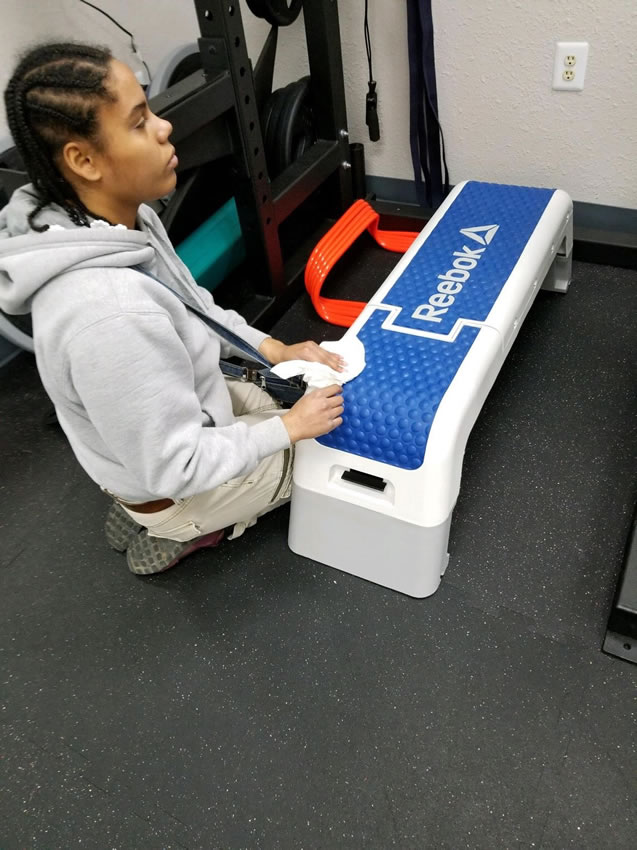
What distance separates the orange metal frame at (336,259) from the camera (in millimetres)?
1676

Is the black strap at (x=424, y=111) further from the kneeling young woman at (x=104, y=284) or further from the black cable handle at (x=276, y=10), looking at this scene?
the kneeling young woman at (x=104, y=284)

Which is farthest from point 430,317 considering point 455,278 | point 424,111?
point 424,111

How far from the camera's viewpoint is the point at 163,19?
79.7 inches

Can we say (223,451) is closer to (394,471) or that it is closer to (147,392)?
(147,392)

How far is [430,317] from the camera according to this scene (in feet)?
3.97

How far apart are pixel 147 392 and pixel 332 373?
1.30 ft

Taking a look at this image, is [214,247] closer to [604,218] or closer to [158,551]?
[158,551]

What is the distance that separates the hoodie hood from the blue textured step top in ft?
1.44

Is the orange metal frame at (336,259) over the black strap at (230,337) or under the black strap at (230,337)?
under

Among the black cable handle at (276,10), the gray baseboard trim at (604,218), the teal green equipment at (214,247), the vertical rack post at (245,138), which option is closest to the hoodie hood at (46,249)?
the vertical rack post at (245,138)

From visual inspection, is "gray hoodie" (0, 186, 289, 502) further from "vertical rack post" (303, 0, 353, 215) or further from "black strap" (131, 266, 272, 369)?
"vertical rack post" (303, 0, 353, 215)

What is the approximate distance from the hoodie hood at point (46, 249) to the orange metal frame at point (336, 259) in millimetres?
877

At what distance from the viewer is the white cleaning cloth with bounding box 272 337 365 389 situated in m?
1.11

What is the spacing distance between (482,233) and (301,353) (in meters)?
0.54
